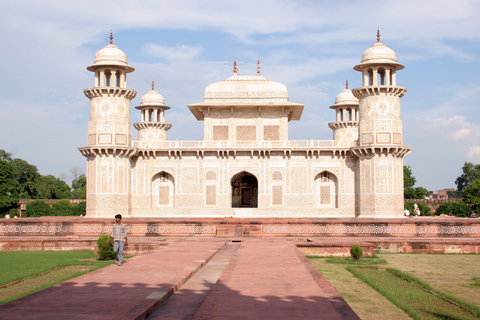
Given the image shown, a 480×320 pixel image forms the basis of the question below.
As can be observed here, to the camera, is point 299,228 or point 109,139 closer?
point 299,228

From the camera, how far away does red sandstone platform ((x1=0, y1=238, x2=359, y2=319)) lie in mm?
5414

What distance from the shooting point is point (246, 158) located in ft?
89.0

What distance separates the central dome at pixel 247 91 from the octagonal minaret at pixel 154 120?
22.1ft

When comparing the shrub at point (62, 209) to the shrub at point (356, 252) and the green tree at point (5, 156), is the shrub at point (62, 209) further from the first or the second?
the shrub at point (356, 252)

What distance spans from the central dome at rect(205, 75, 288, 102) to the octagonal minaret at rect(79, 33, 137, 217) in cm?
465

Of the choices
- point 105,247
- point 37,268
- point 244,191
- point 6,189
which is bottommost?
point 37,268

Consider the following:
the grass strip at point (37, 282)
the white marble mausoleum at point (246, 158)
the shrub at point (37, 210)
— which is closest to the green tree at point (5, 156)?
the shrub at point (37, 210)

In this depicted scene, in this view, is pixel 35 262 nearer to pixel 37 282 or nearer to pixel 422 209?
pixel 37 282

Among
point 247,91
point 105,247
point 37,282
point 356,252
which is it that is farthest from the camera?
point 247,91

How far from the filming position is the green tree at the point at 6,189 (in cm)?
3984

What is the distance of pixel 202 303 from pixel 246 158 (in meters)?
21.3

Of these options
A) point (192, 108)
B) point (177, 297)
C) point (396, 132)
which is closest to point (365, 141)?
point (396, 132)

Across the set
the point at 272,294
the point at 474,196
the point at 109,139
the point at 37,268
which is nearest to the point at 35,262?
the point at 37,268

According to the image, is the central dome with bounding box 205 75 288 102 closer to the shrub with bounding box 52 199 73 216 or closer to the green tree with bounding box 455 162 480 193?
the shrub with bounding box 52 199 73 216
